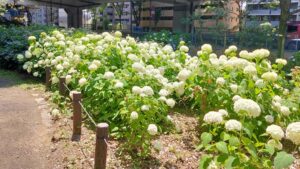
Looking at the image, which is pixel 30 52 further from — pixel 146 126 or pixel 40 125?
pixel 146 126

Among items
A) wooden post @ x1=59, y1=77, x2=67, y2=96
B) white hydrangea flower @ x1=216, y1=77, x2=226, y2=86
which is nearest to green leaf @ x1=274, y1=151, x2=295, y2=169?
white hydrangea flower @ x1=216, y1=77, x2=226, y2=86

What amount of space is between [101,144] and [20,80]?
6.85 m

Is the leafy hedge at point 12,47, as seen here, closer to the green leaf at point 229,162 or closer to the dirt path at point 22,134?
the dirt path at point 22,134

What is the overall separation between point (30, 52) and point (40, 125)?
335 cm

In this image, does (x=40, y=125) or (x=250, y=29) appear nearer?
(x=40, y=125)

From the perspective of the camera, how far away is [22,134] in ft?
17.3

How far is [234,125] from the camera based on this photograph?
290cm

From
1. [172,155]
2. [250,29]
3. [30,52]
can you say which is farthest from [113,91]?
[250,29]

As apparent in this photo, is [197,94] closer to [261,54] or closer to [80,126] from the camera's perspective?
[261,54]

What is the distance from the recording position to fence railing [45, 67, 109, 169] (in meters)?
3.52

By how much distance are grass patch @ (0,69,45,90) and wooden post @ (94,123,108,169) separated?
17.4ft

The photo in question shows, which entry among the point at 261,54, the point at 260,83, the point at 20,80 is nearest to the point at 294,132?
the point at 260,83

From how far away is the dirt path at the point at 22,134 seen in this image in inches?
172

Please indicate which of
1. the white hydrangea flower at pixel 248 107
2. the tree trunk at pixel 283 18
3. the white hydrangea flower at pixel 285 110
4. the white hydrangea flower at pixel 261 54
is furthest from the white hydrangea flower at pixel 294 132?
the tree trunk at pixel 283 18
